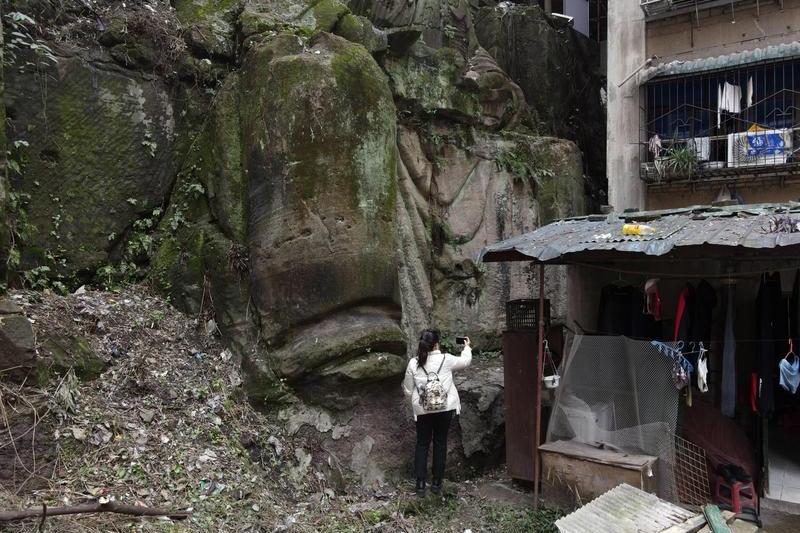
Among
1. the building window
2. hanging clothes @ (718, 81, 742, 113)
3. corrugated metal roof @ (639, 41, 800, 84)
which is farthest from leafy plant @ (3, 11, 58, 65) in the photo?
the building window

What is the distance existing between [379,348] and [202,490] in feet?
8.48

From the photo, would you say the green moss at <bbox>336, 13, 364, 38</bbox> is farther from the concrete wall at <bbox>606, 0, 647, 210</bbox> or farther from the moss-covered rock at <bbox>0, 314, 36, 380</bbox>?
the moss-covered rock at <bbox>0, 314, 36, 380</bbox>

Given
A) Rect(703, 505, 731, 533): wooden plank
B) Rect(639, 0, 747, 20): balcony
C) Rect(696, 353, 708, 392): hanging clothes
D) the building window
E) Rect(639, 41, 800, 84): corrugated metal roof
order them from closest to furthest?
Rect(703, 505, 731, 533): wooden plank < Rect(696, 353, 708, 392): hanging clothes < Rect(639, 41, 800, 84): corrugated metal roof < Rect(639, 0, 747, 20): balcony < the building window

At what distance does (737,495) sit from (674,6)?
8.82 meters

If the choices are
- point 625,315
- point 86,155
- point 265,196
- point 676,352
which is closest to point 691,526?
point 676,352

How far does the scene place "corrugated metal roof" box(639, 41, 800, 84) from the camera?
10266 millimetres

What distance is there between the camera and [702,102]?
1106 centimetres

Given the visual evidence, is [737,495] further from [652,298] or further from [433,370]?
[433,370]

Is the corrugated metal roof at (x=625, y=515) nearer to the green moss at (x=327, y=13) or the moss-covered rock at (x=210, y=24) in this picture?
the green moss at (x=327, y=13)

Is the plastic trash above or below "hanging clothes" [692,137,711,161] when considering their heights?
below

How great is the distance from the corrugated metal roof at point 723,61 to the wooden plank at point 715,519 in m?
7.88

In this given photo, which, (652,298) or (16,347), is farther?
(652,298)

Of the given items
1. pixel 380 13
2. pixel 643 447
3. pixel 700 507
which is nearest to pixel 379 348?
pixel 643 447

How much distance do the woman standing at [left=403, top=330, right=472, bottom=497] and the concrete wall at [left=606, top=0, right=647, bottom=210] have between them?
658 cm
